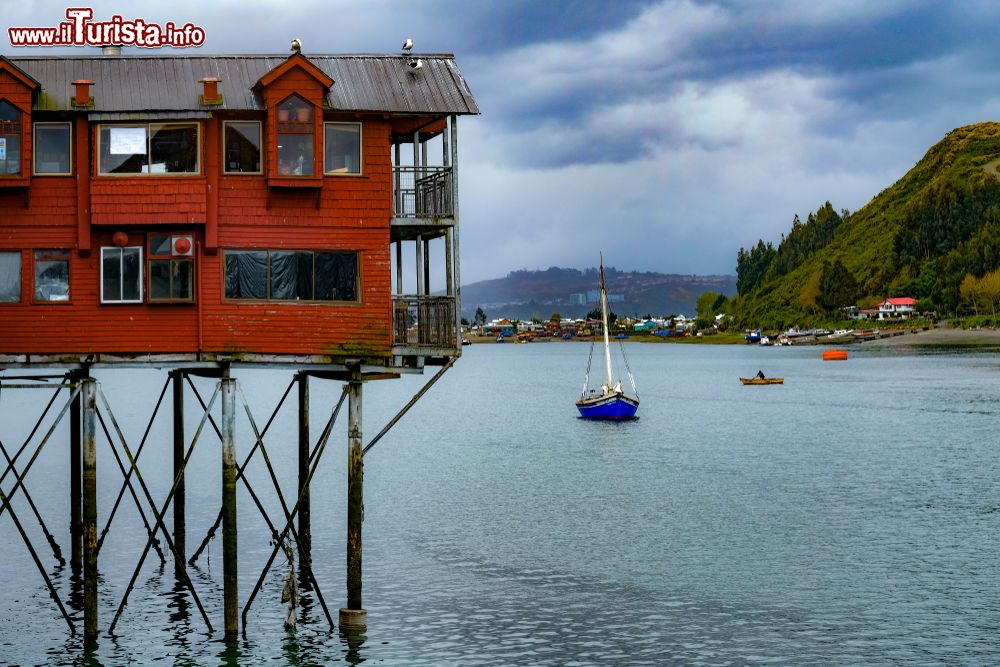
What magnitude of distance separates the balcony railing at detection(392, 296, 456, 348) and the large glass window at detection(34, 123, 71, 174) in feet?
30.3

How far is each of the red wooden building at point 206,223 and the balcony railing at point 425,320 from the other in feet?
0.14

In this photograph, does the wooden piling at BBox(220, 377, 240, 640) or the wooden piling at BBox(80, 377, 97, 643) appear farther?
the wooden piling at BBox(220, 377, 240, 640)

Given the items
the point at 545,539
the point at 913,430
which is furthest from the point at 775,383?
the point at 545,539

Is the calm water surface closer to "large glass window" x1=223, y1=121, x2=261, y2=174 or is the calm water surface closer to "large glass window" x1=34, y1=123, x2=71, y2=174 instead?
"large glass window" x1=34, y1=123, x2=71, y2=174

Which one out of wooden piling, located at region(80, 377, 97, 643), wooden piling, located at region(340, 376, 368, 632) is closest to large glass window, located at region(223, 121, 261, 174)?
wooden piling, located at region(340, 376, 368, 632)

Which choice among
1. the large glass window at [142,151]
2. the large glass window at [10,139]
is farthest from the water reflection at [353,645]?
the large glass window at [10,139]

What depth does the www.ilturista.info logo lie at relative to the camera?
111 ft

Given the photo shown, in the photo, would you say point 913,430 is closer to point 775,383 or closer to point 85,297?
point 775,383

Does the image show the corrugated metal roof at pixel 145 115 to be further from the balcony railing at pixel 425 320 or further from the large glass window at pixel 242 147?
the balcony railing at pixel 425 320

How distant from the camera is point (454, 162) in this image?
3356cm

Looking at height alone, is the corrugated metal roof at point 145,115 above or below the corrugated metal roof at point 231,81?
below

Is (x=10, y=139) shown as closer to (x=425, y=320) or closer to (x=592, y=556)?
(x=425, y=320)

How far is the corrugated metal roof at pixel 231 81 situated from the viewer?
33.1m

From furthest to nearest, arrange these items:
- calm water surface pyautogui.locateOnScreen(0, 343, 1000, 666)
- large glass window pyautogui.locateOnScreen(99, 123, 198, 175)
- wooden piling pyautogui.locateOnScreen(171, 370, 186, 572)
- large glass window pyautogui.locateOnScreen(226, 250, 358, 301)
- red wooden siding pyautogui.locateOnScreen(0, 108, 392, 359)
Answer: wooden piling pyautogui.locateOnScreen(171, 370, 186, 572)
calm water surface pyautogui.locateOnScreen(0, 343, 1000, 666)
large glass window pyautogui.locateOnScreen(226, 250, 358, 301)
large glass window pyautogui.locateOnScreen(99, 123, 198, 175)
red wooden siding pyautogui.locateOnScreen(0, 108, 392, 359)
